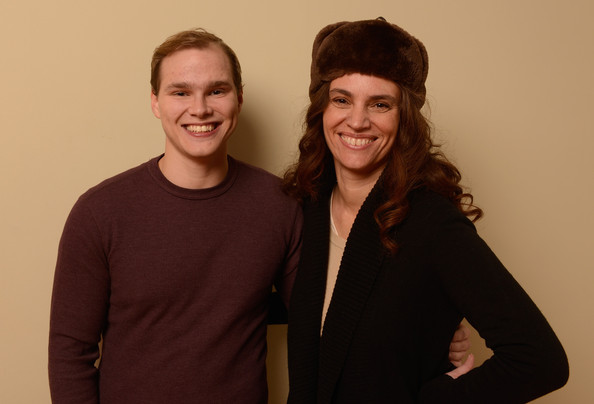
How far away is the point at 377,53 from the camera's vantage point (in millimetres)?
1392

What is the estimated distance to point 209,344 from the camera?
149 centimetres

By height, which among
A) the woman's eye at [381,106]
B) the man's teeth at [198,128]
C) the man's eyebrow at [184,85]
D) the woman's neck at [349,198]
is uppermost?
the man's eyebrow at [184,85]

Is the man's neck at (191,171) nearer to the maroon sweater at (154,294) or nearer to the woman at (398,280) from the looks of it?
the maroon sweater at (154,294)

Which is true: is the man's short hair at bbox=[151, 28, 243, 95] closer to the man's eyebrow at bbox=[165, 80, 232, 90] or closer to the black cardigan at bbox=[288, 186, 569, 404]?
the man's eyebrow at bbox=[165, 80, 232, 90]

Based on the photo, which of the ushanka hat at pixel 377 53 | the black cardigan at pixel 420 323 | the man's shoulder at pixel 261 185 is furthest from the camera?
the man's shoulder at pixel 261 185

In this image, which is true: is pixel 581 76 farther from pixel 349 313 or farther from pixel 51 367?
pixel 51 367

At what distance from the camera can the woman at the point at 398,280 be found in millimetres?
1285

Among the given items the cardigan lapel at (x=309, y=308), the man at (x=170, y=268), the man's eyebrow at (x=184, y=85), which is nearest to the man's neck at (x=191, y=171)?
the man at (x=170, y=268)

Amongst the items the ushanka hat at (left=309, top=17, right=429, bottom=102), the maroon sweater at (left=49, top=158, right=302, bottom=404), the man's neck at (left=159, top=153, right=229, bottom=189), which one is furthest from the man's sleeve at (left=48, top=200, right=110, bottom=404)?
the ushanka hat at (left=309, top=17, right=429, bottom=102)

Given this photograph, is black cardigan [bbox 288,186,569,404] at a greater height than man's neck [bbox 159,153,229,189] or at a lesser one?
lesser

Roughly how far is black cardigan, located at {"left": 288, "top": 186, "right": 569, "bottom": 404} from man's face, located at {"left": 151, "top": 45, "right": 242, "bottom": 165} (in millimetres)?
458

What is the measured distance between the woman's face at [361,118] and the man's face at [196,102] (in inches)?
11.5

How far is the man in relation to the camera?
1.45 meters

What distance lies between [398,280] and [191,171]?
635 mm
